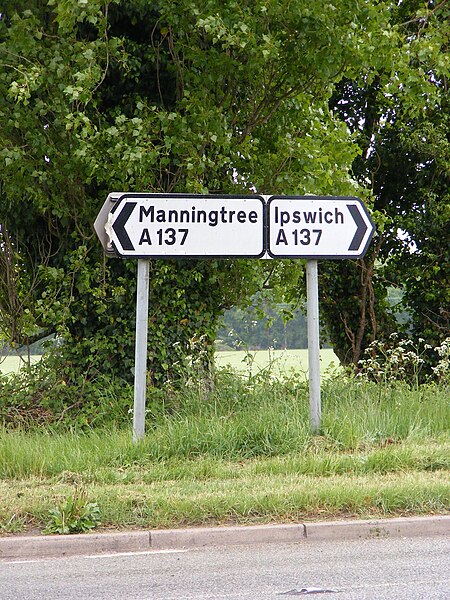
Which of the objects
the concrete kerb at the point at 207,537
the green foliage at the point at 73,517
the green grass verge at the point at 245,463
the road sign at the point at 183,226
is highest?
the road sign at the point at 183,226

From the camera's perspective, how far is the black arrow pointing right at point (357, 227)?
8.44 metres

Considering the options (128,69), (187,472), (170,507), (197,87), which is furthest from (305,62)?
(170,507)

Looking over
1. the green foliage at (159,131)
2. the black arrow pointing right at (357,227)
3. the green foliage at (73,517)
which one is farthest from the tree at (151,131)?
the green foliage at (73,517)

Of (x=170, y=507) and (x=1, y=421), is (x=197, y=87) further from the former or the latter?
(x=170, y=507)

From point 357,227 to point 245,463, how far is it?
279cm

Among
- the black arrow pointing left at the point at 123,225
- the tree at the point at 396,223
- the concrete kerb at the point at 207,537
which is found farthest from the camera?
the tree at the point at 396,223

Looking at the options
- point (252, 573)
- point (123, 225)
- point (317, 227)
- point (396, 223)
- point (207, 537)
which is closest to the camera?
point (252, 573)

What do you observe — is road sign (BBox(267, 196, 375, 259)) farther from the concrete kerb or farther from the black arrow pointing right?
the concrete kerb

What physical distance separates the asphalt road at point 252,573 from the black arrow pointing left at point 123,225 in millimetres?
3515

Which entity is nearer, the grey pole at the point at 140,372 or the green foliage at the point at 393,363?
the grey pole at the point at 140,372

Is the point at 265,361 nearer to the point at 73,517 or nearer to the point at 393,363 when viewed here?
the point at 393,363

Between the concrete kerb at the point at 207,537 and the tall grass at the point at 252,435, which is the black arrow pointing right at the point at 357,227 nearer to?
the tall grass at the point at 252,435

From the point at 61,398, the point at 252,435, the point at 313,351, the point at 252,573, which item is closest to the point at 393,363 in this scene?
the point at 313,351

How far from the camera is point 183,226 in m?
8.21
